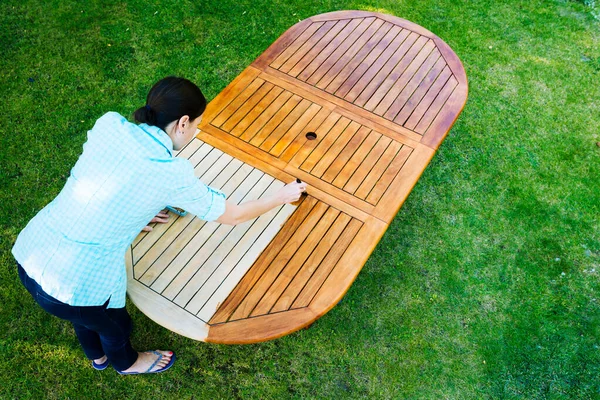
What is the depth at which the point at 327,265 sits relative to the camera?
2209 mm

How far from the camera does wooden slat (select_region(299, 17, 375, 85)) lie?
3.00 metres

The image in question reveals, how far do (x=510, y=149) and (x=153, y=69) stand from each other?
3.18 m

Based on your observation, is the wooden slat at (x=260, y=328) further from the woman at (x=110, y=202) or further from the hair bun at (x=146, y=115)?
the hair bun at (x=146, y=115)

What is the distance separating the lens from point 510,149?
3.78 metres

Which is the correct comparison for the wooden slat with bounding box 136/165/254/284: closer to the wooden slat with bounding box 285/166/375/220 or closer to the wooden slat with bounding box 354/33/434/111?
the wooden slat with bounding box 285/166/375/220

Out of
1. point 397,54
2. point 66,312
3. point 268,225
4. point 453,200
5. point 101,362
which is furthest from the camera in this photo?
point 453,200

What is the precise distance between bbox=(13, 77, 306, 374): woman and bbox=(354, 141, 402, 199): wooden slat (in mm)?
833

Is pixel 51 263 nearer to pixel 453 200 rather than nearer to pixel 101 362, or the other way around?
pixel 101 362

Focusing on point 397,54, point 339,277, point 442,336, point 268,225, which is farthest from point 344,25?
point 442,336

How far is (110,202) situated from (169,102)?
439mm

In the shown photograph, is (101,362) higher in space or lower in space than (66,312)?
lower

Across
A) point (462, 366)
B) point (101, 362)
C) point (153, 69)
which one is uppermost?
point (153, 69)

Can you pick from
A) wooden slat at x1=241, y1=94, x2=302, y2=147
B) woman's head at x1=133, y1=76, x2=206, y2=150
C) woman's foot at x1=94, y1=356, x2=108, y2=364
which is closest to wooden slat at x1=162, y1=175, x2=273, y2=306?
wooden slat at x1=241, y1=94, x2=302, y2=147

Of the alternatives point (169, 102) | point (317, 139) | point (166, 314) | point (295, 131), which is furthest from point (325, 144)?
point (166, 314)
